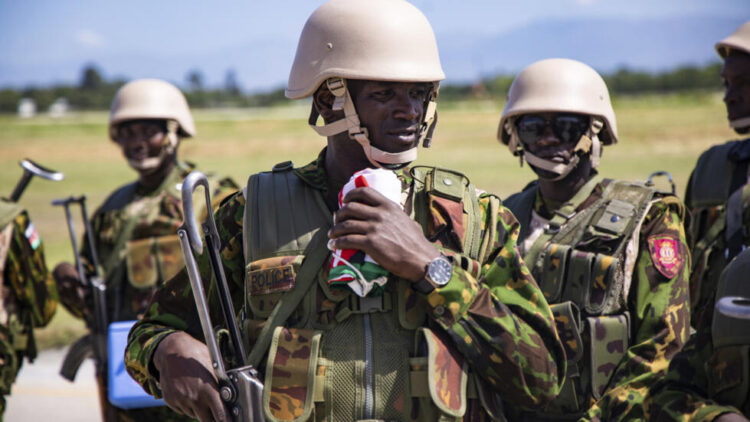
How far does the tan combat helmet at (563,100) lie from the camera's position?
14.5 ft

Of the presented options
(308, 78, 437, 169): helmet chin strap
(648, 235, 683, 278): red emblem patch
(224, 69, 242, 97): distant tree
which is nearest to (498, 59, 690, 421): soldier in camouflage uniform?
(648, 235, 683, 278): red emblem patch

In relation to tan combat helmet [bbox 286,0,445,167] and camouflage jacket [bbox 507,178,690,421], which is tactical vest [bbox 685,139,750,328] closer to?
camouflage jacket [bbox 507,178,690,421]

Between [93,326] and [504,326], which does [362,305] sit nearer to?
[504,326]

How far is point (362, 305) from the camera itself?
2650 millimetres

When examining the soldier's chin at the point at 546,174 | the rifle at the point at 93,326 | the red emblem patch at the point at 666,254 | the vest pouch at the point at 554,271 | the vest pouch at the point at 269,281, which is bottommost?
the rifle at the point at 93,326

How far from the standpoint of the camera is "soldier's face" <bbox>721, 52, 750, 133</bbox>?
5234mm

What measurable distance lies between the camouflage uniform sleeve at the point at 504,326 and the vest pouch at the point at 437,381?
48 mm

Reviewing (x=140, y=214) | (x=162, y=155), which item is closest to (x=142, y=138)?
(x=162, y=155)

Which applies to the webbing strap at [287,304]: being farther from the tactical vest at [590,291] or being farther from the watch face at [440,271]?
the tactical vest at [590,291]

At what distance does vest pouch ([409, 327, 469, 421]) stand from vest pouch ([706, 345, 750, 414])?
728mm

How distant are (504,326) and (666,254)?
156 cm

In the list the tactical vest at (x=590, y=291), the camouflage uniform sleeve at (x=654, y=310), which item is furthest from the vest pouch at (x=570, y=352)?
the camouflage uniform sleeve at (x=654, y=310)

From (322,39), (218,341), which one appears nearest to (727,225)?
(322,39)

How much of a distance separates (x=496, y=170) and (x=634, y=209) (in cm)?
2642
